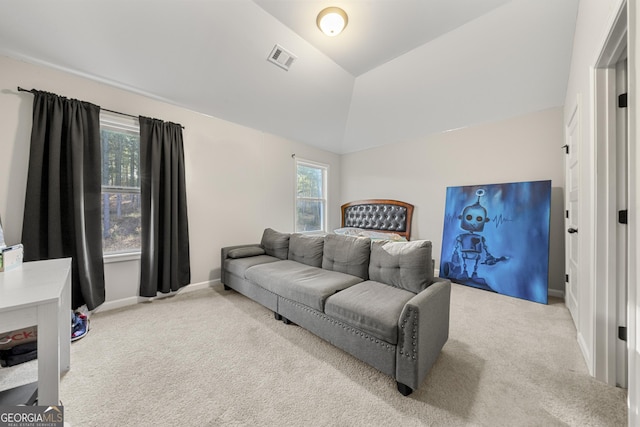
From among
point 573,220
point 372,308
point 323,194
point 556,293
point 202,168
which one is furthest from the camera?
point 323,194

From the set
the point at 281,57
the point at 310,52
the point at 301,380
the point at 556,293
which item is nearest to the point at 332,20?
the point at 310,52

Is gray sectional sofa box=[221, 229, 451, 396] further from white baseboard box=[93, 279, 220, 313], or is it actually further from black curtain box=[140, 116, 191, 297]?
black curtain box=[140, 116, 191, 297]

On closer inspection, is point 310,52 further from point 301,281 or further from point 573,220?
point 573,220

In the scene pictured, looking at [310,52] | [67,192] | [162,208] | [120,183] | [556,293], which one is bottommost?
[556,293]

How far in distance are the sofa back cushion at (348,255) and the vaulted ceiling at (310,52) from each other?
2.11m

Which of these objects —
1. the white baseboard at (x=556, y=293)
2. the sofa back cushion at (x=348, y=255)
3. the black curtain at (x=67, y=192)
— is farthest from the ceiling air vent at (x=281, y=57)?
the white baseboard at (x=556, y=293)

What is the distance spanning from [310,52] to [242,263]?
2.60 meters

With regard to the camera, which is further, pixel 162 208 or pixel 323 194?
pixel 323 194

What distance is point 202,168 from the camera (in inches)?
124

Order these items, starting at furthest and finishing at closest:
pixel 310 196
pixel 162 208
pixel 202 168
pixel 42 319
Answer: pixel 310 196 < pixel 202 168 < pixel 162 208 < pixel 42 319

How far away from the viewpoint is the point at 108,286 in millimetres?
2502

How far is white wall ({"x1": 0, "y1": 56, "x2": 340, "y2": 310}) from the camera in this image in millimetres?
2023

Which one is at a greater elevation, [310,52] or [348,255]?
[310,52]

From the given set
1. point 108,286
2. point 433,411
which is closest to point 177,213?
point 108,286
